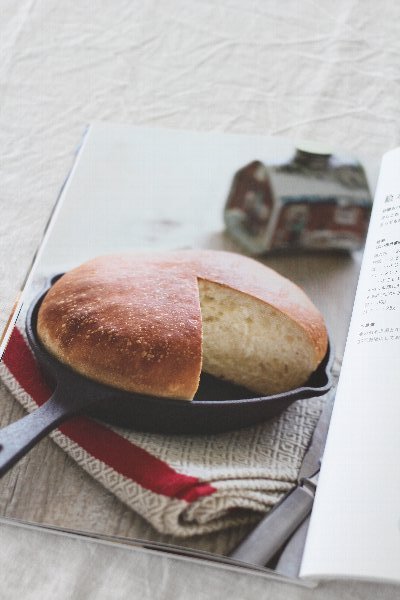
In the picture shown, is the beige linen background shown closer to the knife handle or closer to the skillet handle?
the skillet handle

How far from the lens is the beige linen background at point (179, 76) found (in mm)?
622

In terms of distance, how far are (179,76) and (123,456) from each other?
0.42 meters

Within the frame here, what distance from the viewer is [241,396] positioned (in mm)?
466

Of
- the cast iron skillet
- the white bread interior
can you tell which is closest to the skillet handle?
the cast iron skillet

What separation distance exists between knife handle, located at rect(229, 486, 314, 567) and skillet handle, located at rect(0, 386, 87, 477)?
0.40 feet

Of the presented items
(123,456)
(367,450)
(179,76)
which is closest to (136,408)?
(123,456)

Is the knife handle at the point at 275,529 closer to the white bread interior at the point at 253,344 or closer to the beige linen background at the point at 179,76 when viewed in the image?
the white bread interior at the point at 253,344

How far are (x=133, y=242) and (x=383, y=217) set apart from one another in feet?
0.63

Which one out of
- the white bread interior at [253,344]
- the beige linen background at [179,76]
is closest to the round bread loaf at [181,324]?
the white bread interior at [253,344]

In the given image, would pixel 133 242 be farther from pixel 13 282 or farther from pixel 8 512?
pixel 8 512

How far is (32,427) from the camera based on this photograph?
0.39 meters

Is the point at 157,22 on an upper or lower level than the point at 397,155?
upper

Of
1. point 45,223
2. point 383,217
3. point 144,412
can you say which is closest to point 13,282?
point 45,223

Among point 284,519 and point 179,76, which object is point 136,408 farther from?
point 179,76
